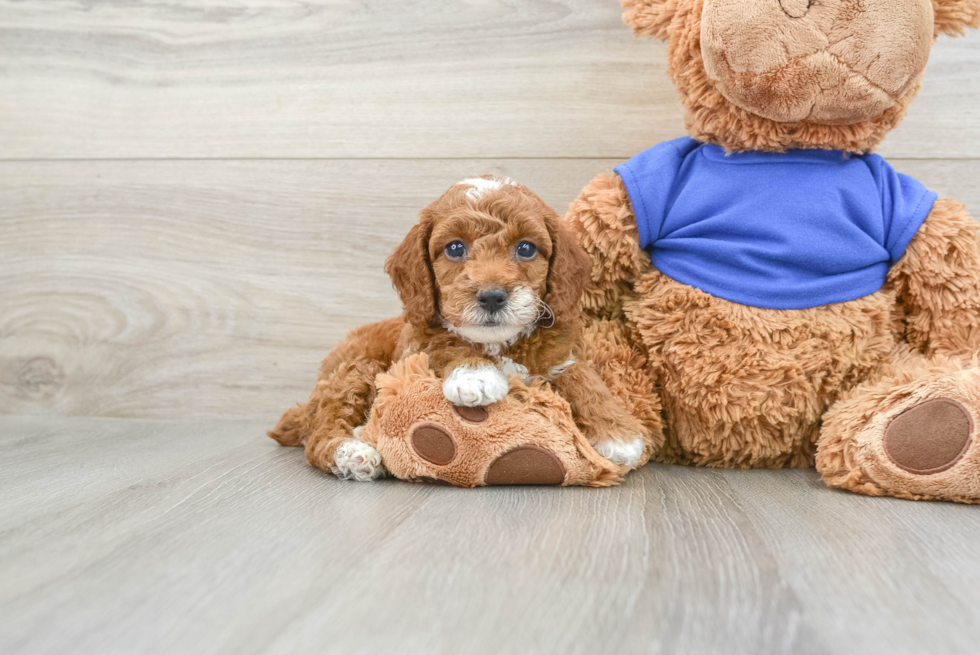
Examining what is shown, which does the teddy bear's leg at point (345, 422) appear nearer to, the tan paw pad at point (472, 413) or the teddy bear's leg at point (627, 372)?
the tan paw pad at point (472, 413)

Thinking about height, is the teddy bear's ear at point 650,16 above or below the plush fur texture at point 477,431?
above

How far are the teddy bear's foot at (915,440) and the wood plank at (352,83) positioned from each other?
0.61 m

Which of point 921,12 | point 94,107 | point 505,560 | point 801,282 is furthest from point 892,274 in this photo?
point 94,107

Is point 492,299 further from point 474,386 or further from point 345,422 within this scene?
point 345,422

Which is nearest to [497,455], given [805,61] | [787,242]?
[787,242]

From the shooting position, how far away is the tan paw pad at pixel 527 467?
0.98m

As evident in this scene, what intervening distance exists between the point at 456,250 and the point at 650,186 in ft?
1.11

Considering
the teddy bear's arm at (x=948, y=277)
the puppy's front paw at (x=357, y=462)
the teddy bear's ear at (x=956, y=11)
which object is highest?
the teddy bear's ear at (x=956, y=11)

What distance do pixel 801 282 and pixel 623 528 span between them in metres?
0.48

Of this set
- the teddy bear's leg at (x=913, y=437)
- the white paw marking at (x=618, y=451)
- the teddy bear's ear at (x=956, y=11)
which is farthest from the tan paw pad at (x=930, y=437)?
the teddy bear's ear at (x=956, y=11)

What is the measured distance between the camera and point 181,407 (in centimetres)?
159

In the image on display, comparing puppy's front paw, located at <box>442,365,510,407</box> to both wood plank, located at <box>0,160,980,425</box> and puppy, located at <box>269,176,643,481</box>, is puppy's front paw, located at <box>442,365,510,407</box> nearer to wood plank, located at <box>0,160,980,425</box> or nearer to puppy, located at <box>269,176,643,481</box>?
puppy, located at <box>269,176,643,481</box>

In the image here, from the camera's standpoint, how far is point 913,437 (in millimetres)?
929

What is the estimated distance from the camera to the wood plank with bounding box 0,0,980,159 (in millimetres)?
1406
